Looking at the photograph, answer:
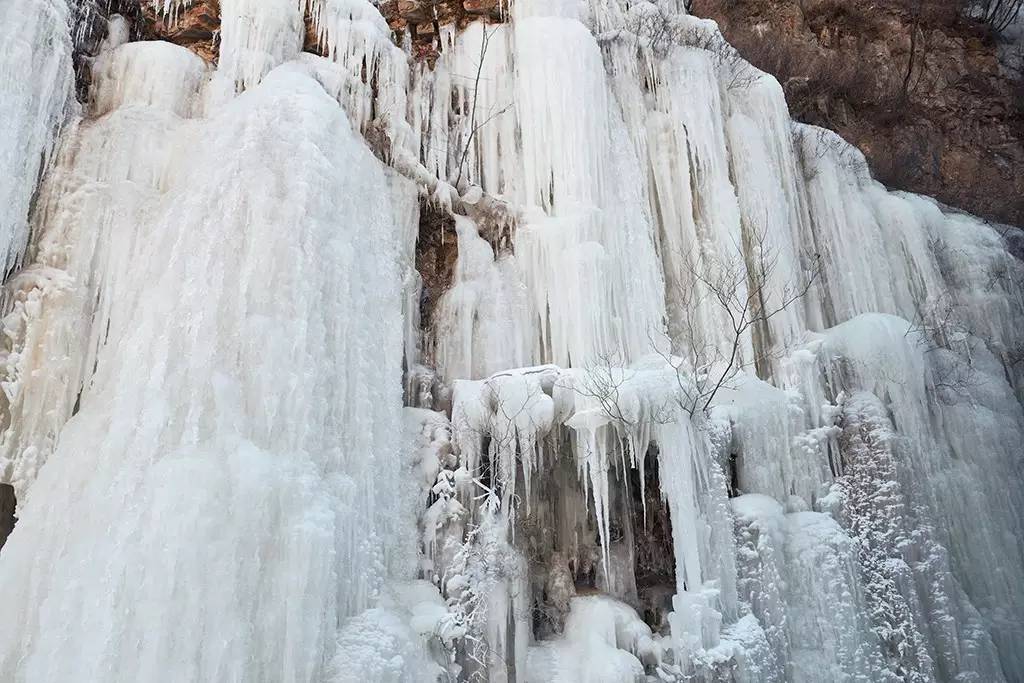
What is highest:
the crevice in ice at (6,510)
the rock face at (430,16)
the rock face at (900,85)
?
the rock face at (900,85)

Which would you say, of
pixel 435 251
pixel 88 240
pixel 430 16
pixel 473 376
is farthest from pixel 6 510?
pixel 430 16

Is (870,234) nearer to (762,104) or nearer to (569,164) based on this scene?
(762,104)

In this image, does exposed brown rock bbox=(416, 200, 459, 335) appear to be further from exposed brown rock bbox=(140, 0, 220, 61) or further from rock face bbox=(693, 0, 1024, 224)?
rock face bbox=(693, 0, 1024, 224)

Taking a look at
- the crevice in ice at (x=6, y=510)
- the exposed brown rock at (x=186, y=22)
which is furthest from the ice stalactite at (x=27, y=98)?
the crevice in ice at (x=6, y=510)

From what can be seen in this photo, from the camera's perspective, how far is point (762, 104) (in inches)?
412

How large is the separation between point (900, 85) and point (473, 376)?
36.2 ft

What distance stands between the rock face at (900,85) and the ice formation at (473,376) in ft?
13.9

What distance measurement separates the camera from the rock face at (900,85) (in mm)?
14109

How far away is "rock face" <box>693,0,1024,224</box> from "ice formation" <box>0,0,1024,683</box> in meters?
4.25

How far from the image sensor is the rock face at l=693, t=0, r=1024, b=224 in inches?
555

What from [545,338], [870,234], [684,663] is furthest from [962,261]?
[684,663]

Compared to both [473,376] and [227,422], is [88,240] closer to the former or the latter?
[227,422]

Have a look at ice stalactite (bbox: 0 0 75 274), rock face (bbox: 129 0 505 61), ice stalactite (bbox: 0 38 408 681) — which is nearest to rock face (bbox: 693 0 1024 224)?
rock face (bbox: 129 0 505 61)

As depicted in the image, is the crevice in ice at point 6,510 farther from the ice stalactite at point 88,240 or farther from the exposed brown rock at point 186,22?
the exposed brown rock at point 186,22
